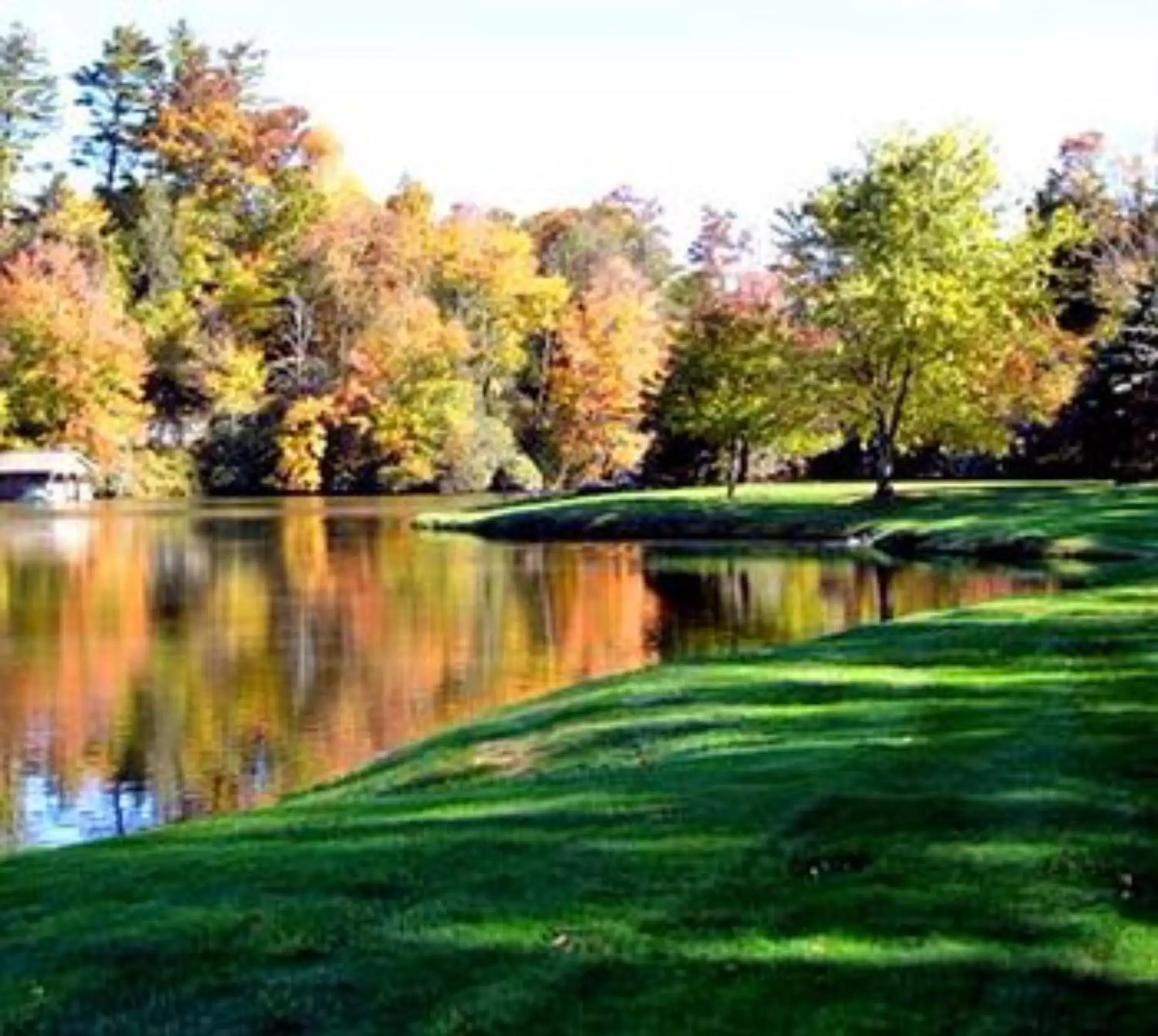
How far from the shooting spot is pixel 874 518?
53.1 m

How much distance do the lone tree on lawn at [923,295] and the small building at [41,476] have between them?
154ft

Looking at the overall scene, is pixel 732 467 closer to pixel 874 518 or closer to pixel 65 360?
pixel 874 518

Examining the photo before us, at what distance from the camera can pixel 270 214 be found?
10988cm

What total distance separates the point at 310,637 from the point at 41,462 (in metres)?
65.9

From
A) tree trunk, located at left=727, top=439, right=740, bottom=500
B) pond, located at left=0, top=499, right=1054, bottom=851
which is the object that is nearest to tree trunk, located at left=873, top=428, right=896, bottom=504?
tree trunk, located at left=727, top=439, right=740, bottom=500

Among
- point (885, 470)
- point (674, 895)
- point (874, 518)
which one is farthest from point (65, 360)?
point (674, 895)

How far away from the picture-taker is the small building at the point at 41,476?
9381cm

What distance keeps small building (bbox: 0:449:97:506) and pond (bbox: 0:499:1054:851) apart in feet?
→ 120

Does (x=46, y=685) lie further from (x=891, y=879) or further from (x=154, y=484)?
(x=154, y=484)

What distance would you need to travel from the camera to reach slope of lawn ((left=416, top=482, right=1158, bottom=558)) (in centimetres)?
4419

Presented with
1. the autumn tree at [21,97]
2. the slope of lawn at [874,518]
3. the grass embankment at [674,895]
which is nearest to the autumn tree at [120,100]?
the autumn tree at [21,97]

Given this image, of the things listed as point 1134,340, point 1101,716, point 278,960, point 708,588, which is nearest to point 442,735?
point 1101,716

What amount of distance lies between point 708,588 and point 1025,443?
109ft

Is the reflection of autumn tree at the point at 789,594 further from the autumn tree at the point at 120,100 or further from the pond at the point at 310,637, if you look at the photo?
the autumn tree at the point at 120,100
